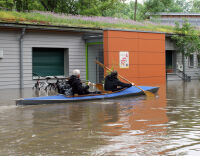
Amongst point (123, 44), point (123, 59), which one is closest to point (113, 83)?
point (123, 59)

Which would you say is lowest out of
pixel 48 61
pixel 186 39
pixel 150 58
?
pixel 48 61

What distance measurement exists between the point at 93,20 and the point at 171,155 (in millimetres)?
21364

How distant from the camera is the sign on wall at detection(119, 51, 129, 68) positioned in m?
23.4

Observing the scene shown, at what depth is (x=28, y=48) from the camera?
22.3m

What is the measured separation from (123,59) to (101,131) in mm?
16427

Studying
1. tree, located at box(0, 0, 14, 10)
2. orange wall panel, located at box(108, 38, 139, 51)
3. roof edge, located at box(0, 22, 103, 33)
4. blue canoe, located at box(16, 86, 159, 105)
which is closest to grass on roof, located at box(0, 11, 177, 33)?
roof edge, located at box(0, 22, 103, 33)

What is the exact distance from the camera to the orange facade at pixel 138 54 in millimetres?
22891

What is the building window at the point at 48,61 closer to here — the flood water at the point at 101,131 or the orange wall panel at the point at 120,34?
the orange wall panel at the point at 120,34

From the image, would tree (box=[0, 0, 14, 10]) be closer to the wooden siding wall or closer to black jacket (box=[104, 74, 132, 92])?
the wooden siding wall

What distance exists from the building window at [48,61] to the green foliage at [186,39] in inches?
423

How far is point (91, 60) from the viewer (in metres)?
25.4

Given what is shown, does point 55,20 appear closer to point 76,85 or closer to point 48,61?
point 48,61

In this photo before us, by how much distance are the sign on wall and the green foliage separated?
8113 millimetres

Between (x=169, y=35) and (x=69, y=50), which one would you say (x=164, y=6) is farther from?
(x=69, y=50)
